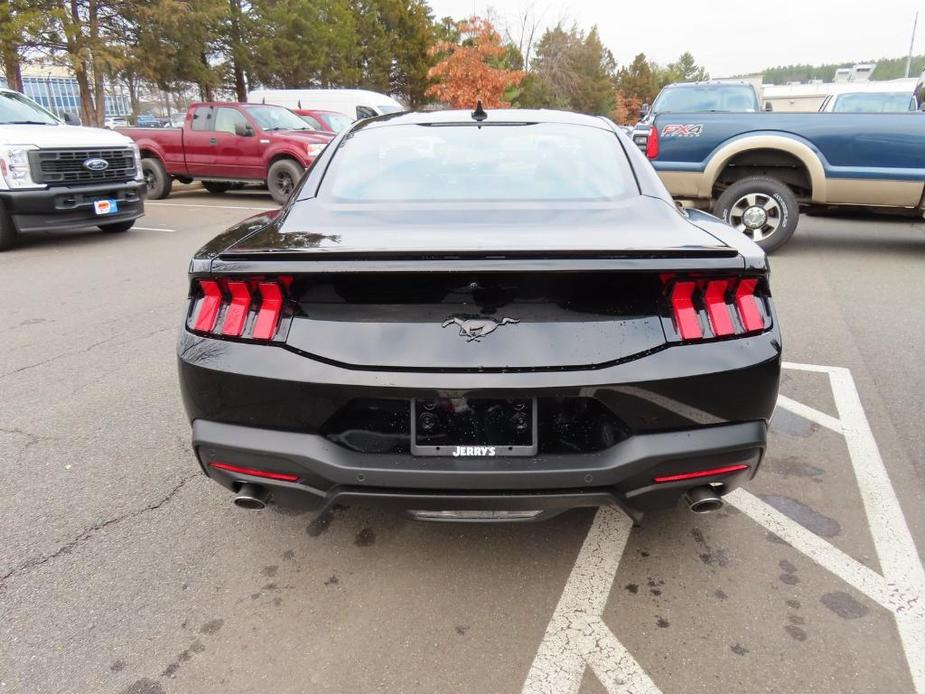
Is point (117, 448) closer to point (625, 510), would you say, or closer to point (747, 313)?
point (625, 510)

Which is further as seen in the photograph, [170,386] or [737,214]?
[737,214]

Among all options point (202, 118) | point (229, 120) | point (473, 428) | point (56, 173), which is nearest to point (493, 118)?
point (473, 428)

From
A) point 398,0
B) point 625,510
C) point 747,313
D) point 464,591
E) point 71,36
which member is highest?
point 398,0

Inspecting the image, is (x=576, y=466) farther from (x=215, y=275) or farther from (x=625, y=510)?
(x=215, y=275)

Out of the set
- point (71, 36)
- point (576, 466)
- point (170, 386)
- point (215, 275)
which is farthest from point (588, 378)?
point (71, 36)

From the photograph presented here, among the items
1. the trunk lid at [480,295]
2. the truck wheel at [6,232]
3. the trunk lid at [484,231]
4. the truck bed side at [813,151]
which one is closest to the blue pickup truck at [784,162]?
the truck bed side at [813,151]

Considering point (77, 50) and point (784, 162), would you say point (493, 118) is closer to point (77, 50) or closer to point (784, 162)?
point (784, 162)

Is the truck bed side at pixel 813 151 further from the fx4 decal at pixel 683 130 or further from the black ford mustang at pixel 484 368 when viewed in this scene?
the black ford mustang at pixel 484 368

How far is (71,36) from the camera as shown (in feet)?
49.6

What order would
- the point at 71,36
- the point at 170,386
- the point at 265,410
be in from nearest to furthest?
the point at 265,410, the point at 170,386, the point at 71,36

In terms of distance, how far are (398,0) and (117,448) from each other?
36.5 metres

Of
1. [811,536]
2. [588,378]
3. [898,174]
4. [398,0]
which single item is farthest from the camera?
[398,0]

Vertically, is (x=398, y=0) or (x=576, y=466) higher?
(x=398, y=0)

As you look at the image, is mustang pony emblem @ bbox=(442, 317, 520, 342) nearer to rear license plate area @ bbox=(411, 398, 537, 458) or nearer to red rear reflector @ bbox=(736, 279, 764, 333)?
rear license plate area @ bbox=(411, 398, 537, 458)
